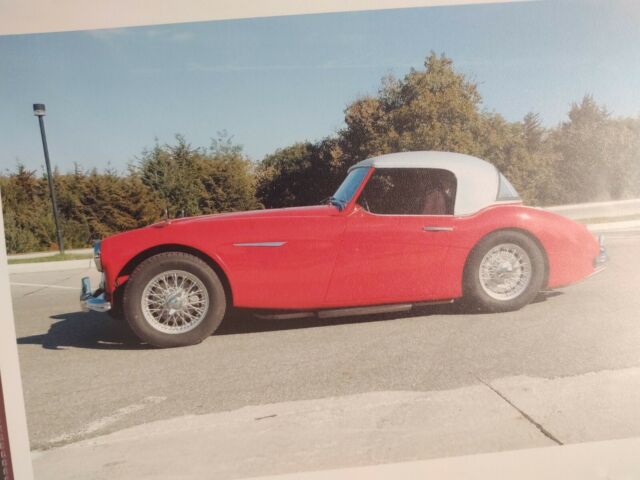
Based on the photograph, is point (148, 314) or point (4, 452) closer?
point (4, 452)

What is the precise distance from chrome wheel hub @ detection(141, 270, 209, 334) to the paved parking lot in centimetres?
13

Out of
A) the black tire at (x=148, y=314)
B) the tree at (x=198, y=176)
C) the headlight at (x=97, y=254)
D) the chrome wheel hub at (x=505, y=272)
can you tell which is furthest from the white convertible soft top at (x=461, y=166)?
the headlight at (x=97, y=254)

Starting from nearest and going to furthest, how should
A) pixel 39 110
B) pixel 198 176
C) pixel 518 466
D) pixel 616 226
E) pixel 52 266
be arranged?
pixel 518 466
pixel 39 110
pixel 198 176
pixel 52 266
pixel 616 226

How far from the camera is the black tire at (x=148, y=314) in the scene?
2217 mm

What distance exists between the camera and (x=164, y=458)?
5.82 ft

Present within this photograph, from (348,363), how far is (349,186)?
34.0 inches

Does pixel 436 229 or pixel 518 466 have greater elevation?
pixel 436 229

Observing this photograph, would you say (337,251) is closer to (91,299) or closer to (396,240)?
(396,240)

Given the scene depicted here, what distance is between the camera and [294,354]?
2174mm

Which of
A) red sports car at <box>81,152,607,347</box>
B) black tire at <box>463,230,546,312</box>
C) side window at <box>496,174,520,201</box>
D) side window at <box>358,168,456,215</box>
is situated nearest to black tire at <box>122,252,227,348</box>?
red sports car at <box>81,152,607,347</box>

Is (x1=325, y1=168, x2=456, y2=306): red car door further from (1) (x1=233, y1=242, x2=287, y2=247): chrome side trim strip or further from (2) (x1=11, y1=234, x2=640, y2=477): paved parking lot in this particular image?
(1) (x1=233, y1=242, x2=287, y2=247): chrome side trim strip

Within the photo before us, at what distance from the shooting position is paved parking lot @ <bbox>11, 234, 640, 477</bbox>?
1864mm

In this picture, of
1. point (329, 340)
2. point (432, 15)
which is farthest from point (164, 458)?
point (432, 15)

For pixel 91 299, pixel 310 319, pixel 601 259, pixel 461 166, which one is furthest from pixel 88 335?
pixel 601 259
